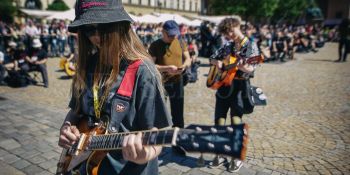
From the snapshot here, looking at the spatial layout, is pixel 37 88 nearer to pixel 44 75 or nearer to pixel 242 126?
pixel 44 75

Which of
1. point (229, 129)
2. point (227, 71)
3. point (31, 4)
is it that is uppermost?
point (31, 4)

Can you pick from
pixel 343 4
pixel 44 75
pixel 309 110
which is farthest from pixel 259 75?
pixel 343 4

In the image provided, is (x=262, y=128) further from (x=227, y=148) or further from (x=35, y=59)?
(x=35, y=59)

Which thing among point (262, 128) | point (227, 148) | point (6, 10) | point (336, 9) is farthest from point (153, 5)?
point (227, 148)

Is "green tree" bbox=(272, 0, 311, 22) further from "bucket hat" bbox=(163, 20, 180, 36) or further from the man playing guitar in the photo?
the man playing guitar

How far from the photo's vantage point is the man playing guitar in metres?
4.14

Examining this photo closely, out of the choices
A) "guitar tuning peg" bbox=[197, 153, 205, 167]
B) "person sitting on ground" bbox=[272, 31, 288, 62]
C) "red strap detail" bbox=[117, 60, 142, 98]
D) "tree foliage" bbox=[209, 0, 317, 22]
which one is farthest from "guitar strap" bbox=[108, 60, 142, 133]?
"tree foliage" bbox=[209, 0, 317, 22]

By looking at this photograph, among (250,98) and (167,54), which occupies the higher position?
(167,54)

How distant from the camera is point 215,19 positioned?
36000 millimetres

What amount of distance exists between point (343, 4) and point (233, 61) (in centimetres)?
7805

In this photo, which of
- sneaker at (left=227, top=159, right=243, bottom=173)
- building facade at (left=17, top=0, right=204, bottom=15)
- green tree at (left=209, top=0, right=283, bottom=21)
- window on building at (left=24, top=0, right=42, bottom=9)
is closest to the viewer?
sneaker at (left=227, top=159, right=243, bottom=173)

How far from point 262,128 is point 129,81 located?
4858mm

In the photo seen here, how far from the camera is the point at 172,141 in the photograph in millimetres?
1490

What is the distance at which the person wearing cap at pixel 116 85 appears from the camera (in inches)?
69.3
